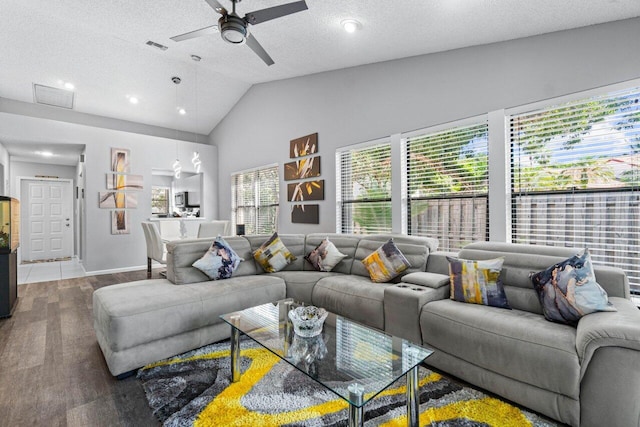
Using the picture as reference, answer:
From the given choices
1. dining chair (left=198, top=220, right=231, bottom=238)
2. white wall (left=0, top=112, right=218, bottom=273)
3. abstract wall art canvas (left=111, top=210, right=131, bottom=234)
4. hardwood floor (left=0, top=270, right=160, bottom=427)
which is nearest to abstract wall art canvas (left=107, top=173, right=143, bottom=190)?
white wall (left=0, top=112, right=218, bottom=273)

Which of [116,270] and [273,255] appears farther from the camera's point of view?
[116,270]

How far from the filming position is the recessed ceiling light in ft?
9.84

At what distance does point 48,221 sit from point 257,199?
5566 mm

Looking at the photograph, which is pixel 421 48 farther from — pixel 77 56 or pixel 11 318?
pixel 11 318

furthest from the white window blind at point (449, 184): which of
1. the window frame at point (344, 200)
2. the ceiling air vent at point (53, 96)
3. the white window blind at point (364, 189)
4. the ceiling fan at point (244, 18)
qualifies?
the ceiling air vent at point (53, 96)

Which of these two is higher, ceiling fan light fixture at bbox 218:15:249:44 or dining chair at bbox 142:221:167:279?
ceiling fan light fixture at bbox 218:15:249:44

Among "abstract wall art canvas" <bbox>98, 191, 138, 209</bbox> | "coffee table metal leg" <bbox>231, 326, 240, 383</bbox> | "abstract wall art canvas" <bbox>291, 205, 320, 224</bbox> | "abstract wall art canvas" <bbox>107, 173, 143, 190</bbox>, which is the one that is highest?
"abstract wall art canvas" <bbox>107, 173, 143, 190</bbox>

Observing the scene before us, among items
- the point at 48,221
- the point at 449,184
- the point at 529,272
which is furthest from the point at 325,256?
the point at 48,221

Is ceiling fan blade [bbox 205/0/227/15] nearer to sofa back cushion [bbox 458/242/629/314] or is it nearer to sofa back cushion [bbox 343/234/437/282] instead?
sofa back cushion [bbox 343/234/437/282]

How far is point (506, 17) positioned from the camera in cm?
253

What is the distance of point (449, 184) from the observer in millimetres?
3375

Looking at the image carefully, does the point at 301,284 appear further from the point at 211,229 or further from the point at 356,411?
the point at 211,229

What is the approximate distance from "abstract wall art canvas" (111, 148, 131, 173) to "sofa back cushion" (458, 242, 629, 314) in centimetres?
641

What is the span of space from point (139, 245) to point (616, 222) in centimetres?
715
